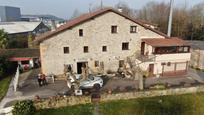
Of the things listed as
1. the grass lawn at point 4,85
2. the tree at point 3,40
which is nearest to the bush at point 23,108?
the grass lawn at point 4,85

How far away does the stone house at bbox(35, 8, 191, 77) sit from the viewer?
29984 millimetres

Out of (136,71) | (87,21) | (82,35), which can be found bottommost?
(136,71)

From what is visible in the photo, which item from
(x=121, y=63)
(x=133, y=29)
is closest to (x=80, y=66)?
(x=121, y=63)

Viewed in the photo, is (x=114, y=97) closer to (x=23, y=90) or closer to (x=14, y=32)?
(x=23, y=90)

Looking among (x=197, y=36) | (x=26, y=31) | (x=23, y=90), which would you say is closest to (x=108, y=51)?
(x=23, y=90)

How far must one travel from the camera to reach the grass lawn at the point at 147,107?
21219 millimetres

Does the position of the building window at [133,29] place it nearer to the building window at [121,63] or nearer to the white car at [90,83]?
the building window at [121,63]

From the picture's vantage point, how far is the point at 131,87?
88.6 feet

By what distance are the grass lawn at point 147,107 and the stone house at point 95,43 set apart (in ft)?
34.0

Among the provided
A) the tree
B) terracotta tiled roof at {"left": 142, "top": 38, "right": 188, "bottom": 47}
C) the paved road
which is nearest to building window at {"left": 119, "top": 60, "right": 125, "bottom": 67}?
terracotta tiled roof at {"left": 142, "top": 38, "right": 188, "bottom": 47}

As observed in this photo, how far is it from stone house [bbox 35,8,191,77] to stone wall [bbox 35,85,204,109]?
9.66m

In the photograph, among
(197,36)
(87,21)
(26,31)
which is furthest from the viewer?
(26,31)

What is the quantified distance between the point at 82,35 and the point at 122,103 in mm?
12457

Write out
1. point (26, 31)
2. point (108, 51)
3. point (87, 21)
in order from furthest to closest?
1. point (26, 31)
2. point (108, 51)
3. point (87, 21)
